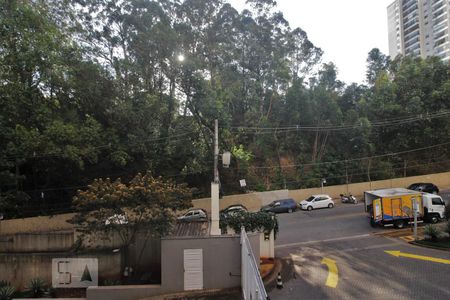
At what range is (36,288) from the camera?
13.0 meters

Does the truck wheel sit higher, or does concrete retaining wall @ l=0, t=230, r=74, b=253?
concrete retaining wall @ l=0, t=230, r=74, b=253

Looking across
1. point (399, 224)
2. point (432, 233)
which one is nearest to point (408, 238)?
point (432, 233)

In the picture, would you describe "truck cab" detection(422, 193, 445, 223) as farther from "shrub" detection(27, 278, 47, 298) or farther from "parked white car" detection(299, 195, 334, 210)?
"shrub" detection(27, 278, 47, 298)

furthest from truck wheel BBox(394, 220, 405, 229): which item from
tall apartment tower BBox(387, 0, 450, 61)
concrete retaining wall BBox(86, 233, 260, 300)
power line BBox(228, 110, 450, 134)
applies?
tall apartment tower BBox(387, 0, 450, 61)

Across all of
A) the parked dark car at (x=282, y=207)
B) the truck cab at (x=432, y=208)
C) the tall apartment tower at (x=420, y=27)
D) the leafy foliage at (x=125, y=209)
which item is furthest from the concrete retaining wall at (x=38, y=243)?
the tall apartment tower at (x=420, y=27)

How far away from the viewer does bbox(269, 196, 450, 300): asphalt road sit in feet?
37.6

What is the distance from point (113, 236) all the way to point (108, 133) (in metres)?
12.1

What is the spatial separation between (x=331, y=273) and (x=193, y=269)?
579cm

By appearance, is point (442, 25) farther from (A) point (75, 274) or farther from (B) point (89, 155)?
(A) point (75, 274)

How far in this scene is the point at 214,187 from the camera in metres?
13.5

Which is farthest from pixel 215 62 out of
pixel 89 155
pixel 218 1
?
pixel 89 155

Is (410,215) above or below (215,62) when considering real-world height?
below

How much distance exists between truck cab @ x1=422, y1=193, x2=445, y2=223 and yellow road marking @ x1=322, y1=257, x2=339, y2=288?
9507 mm

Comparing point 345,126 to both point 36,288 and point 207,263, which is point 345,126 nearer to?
point 207,263
